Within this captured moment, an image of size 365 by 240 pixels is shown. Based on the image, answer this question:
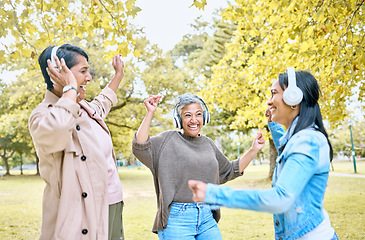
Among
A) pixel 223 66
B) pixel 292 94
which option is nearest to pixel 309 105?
pixel 292 94

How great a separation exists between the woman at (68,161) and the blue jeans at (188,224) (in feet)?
1.98

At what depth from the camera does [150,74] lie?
16406 millimetres

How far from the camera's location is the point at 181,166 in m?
2.84

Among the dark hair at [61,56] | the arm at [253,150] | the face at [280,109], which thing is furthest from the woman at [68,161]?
the arm at [253,150]

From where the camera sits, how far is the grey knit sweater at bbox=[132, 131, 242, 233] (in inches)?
109

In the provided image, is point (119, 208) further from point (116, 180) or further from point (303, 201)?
point (303, 201)

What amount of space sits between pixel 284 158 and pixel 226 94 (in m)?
10.3

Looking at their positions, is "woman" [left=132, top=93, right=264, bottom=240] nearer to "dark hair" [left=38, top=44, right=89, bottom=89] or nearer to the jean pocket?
the jean pocket

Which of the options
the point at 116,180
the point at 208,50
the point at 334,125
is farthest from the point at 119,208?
the point at 208,50

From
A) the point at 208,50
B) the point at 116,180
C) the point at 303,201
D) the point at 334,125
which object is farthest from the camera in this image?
the point at 208,50

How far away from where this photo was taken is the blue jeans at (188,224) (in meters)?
2.71

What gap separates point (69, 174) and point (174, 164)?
99 centimetres

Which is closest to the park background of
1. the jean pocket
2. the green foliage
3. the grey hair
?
the green foliage

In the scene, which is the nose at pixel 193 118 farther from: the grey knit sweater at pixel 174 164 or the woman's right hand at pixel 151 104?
the woman's right hand at pixel 151 104
